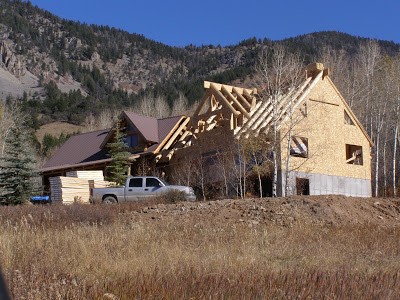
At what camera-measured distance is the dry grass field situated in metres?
7.47

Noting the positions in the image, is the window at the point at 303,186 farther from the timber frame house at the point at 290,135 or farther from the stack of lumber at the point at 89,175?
the stack of lumber at the point at 89,175

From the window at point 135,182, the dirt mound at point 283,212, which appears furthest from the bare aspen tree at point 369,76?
the dirt mound at point 283,212

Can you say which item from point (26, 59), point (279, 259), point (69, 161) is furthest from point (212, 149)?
point (26, 59)

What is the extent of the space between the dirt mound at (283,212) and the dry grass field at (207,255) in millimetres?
Answer: 44

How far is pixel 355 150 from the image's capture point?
39156 mm

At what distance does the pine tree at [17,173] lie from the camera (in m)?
35.3

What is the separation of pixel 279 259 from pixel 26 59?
145 metres

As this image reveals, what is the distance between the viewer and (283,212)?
19953 mm

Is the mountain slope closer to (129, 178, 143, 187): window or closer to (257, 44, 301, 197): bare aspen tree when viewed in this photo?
(257, 44, 301, 197): bare aspen tree

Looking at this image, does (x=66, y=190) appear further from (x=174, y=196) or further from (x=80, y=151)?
(x=80, y=151)

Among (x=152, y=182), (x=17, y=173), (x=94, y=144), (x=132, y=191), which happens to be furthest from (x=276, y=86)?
(x=94, y=144)

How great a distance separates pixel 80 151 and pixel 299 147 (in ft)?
56.1

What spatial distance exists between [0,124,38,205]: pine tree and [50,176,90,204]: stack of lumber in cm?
246

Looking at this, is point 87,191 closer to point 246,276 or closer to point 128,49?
point 246,276
